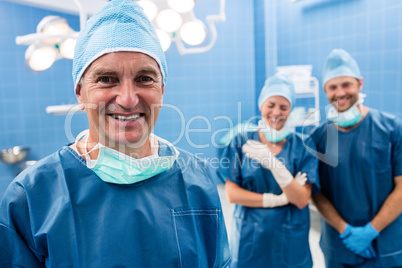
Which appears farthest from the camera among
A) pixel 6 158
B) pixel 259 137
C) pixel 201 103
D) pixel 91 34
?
pixel 201 103

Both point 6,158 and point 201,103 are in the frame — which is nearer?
point 6,158

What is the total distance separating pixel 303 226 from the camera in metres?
1.70

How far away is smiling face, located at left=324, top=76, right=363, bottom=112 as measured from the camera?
1.73 m

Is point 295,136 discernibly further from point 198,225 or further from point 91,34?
point 91,34

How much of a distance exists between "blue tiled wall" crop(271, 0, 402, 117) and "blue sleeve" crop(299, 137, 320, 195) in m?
1.18

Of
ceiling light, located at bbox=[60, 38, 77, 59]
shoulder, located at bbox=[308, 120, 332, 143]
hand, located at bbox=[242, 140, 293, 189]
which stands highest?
ceiling light, located at bbox=[60, 38, 77, 59]

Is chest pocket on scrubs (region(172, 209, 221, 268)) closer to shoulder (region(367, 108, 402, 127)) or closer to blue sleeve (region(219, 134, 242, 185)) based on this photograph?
blue sleeve (region(219, 134, 242, 185))

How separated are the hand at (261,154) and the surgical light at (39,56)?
1.00 meters

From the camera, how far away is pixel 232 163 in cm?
174

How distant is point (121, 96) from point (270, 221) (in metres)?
1.11

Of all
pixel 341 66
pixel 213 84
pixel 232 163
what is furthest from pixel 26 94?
pixel 341 66

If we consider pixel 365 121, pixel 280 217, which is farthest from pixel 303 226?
pixel 365 121

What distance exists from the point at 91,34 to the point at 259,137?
1136 millimetres

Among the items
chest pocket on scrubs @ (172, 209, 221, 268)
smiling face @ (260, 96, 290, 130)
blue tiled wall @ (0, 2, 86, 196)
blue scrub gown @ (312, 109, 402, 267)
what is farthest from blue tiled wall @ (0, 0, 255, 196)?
chest pocket on scrubs @ (172, 209, 221, 268)
